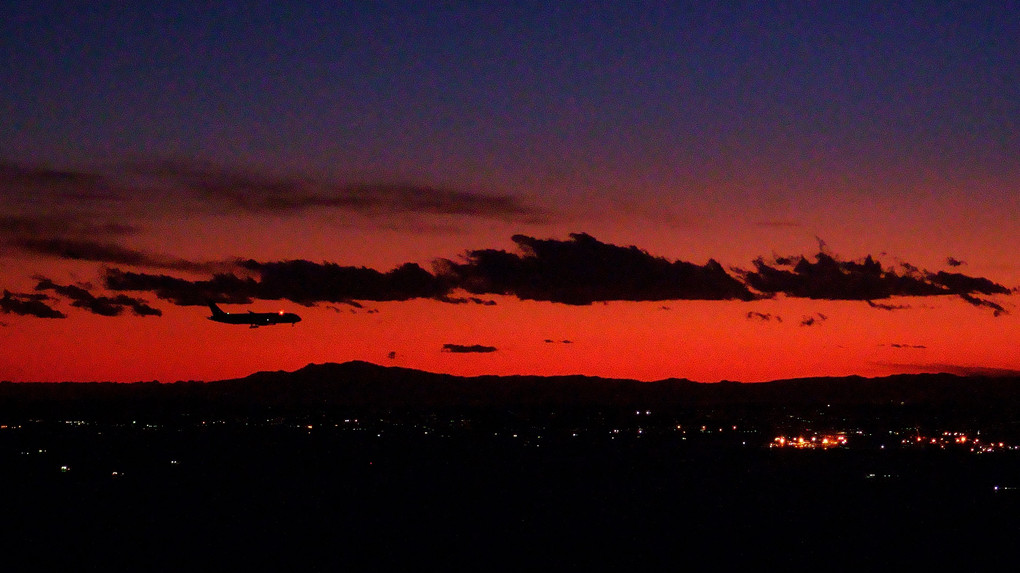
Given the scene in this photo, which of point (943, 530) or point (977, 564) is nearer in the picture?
point (977, 564)

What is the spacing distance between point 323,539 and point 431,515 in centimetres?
3424

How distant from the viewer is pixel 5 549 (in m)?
144

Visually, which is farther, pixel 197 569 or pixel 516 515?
pixel 516 515

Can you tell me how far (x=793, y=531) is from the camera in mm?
168875

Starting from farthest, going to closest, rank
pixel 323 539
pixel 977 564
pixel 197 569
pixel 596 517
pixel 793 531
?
pixel 596 517, pixel 793 531, pixel 323 539, pixel 977 564, pixel 197 569

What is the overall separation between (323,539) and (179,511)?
47991mm

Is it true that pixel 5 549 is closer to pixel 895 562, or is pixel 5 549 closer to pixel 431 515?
pixel 431 515

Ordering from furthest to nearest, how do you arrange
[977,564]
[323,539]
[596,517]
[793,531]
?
[596,517], [793,531], [323,539], [977,564]

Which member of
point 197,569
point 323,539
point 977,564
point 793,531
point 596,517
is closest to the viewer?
point 197,569

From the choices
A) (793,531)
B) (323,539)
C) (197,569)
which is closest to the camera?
(197,569)

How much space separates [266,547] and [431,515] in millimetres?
44403

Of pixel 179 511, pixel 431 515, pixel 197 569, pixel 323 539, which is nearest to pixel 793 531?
pixel 431 515

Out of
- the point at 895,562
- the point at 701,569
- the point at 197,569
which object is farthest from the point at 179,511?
the point at 895,562

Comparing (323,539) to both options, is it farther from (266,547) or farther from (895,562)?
(895,562)
